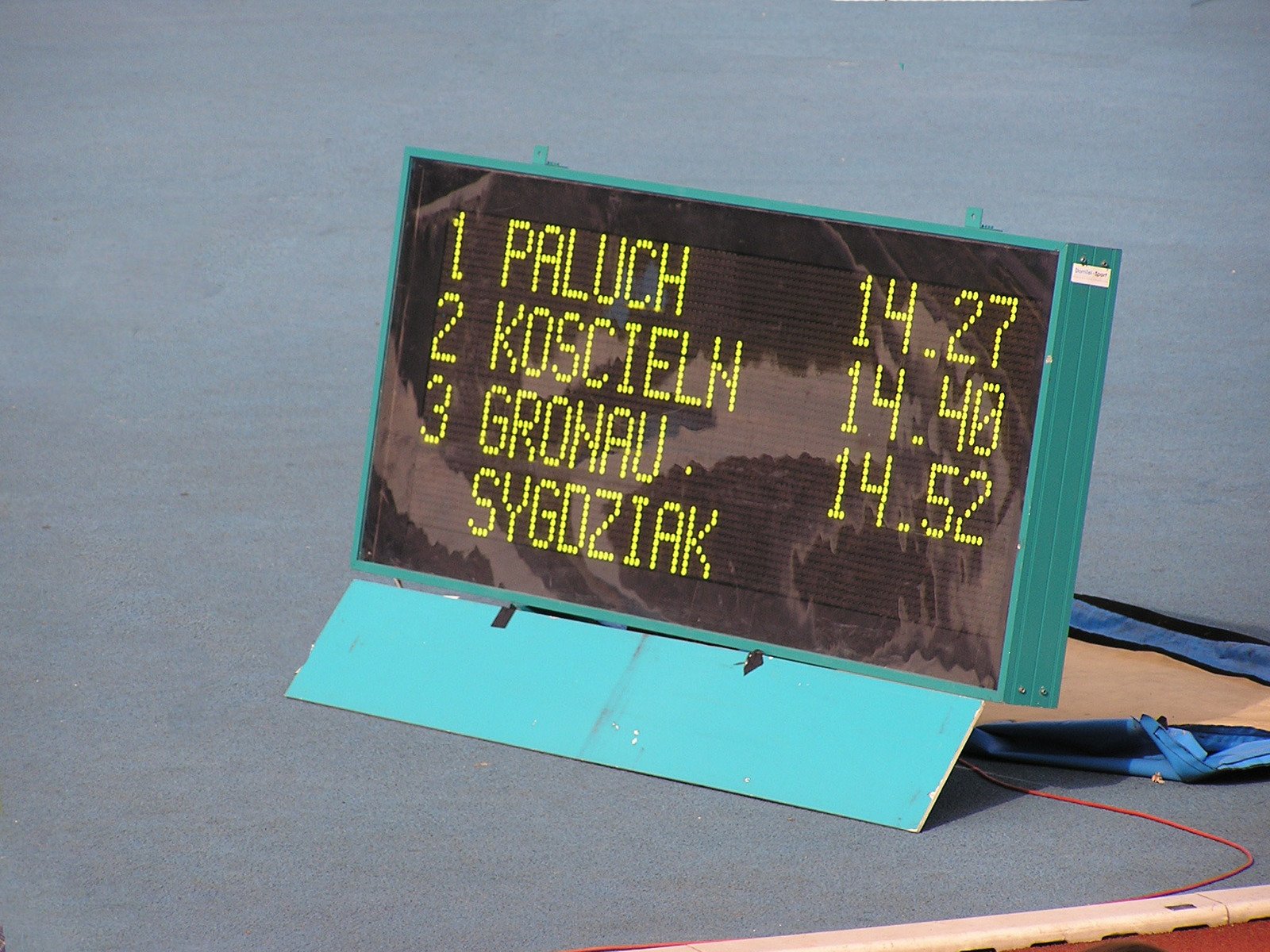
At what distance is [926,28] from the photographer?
9.86 meters

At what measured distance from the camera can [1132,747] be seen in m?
3.99

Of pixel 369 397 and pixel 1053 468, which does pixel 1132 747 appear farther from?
pixel 369 397

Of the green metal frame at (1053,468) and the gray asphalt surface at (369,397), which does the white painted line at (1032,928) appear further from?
the green metal frame at (1053,468)

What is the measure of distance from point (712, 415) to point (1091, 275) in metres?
0.99

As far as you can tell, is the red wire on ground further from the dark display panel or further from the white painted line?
the dark display panel

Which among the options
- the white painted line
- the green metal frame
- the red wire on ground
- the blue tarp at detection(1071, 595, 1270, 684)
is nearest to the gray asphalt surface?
the red wire on ground

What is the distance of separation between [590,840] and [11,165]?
5868mm

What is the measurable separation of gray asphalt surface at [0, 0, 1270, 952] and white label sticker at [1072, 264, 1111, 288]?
1.31 meters

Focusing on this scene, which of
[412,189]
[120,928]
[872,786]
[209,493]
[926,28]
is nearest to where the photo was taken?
[120,928]

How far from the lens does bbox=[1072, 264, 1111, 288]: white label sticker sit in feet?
11.8

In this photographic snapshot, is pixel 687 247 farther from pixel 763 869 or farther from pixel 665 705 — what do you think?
pixel 763 869

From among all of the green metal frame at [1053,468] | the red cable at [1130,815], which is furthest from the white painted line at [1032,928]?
the green metal frame at [1053,468]

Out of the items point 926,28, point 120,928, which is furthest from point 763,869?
point 926,28

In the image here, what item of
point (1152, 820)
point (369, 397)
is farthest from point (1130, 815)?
point (369, 397)
